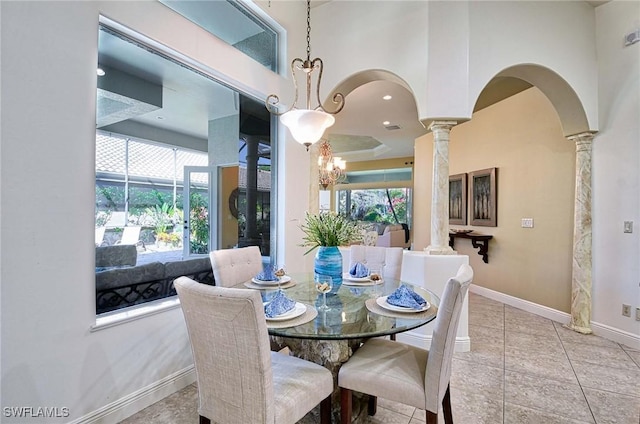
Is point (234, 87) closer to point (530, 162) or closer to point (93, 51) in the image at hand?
point (93, 51)

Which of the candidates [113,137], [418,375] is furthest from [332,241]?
[113,137]

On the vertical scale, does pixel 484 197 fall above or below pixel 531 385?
above

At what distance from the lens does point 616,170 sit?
3.23 metres

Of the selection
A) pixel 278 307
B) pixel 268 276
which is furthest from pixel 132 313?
pixel 278 307

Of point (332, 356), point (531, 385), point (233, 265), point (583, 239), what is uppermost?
point (583, 239)

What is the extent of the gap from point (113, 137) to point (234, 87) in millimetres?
2012

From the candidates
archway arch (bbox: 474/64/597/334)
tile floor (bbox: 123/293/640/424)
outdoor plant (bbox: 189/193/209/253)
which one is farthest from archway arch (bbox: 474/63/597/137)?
outdoor plant (bbox: 189/193/209/253)

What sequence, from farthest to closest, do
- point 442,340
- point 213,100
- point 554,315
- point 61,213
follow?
1. point 213,100
2. point 554,315
3. point 61,213
4. point 442,340

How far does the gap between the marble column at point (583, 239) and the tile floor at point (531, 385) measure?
241 millimetres

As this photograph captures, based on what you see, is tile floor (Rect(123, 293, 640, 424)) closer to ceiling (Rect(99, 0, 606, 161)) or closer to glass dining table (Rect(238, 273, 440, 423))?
glass dining table (Rect(238, 273, 440, 423))

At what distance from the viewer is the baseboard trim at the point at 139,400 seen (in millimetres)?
1783

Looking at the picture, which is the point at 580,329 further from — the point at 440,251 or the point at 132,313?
the point at 132,313

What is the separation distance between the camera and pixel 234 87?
2.86 m

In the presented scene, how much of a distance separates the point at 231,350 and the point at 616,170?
13.7ft
